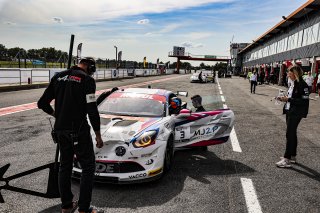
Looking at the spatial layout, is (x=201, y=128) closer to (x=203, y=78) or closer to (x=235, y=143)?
(x=235, y=143)

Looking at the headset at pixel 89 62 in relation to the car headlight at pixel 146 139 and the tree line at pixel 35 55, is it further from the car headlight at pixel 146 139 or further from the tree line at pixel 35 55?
the tree line at pixel 35 55

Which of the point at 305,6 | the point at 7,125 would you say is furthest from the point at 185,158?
the point at 305,6

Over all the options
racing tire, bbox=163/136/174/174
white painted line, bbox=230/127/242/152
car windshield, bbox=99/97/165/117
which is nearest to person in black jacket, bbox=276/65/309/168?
white painted line, bbox=230/127/242/152

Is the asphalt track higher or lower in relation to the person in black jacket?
lower

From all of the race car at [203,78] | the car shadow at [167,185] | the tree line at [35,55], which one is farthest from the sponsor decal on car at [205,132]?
the race car at [203,78]

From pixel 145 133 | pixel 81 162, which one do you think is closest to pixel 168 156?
pixel 145 133

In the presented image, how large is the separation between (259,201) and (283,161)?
1922 mm

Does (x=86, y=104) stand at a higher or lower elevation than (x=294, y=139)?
higher

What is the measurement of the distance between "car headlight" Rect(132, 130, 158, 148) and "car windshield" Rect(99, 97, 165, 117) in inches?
34.2

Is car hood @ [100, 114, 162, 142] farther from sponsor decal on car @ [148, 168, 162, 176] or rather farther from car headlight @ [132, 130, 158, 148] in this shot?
sponsor decal on car @ [148, 168, 162, 176]

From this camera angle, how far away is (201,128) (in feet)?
18.8

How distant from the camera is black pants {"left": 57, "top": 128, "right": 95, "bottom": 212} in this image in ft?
→ 10.9

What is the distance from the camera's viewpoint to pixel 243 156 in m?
6.30

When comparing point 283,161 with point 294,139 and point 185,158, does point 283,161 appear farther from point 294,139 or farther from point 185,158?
point 185,158
